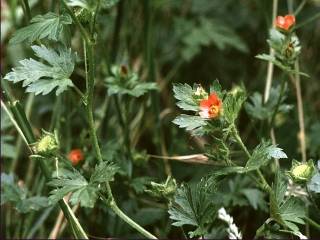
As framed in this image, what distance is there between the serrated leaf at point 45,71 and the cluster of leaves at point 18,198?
34 cm

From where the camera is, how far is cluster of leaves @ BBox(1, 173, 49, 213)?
4.11 ft

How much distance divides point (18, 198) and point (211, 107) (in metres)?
0.55

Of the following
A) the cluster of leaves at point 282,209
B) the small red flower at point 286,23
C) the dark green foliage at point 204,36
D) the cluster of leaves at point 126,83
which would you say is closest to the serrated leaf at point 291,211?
the cluster of leaves at point 282,209

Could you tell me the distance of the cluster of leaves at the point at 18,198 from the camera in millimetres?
1254

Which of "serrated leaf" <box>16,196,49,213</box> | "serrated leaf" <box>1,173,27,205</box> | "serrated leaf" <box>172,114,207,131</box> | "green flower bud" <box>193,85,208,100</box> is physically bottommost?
"serrated leaf" <box>16,196,49,213</box>

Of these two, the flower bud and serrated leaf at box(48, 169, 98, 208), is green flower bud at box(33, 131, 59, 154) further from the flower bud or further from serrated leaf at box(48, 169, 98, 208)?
the flower bud

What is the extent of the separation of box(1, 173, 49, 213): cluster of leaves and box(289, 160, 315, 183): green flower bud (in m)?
0.57

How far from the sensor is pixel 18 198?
128cm

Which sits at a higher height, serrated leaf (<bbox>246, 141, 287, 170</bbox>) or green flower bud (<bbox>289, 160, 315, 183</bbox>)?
serrated leaf (<bbox>246, 141, 287, 170</bbox>)

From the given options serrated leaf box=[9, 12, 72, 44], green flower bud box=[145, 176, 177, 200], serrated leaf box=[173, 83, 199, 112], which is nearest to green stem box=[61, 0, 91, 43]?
serrated leaf box=[9, 12, 72, 44]

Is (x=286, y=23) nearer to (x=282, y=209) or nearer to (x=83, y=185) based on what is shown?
(x=282, y=209)

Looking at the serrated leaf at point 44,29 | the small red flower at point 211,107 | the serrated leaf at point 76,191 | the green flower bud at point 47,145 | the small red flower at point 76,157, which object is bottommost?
the small red flower at point 76,157

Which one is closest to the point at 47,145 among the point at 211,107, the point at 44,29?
the point at 44,29

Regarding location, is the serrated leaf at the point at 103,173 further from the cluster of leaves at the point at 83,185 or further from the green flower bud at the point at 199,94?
the green flower bud at the point at 199,94
